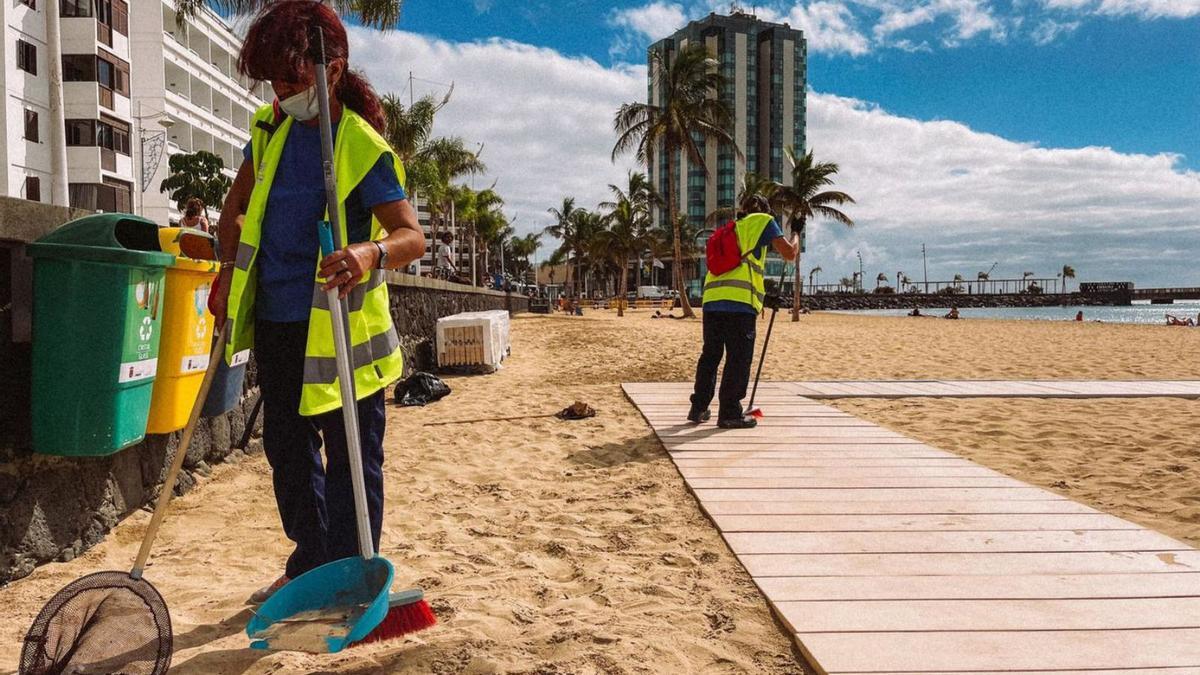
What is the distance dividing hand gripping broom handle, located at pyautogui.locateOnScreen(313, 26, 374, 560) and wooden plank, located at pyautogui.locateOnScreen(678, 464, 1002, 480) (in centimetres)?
254

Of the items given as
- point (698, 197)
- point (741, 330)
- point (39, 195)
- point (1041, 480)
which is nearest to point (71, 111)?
point (39, 195)

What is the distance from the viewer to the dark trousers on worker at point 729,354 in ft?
17.8

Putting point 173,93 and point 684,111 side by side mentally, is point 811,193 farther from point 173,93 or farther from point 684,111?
point 173,93

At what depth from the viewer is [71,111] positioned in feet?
104

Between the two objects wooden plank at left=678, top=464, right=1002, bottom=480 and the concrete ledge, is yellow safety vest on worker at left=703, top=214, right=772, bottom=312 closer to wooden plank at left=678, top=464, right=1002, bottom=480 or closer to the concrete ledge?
wooden plank at left=678, top=464, right=1002, bottom=480

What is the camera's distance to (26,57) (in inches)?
1131

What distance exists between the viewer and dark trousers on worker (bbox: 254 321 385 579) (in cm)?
211

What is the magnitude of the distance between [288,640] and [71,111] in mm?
38945

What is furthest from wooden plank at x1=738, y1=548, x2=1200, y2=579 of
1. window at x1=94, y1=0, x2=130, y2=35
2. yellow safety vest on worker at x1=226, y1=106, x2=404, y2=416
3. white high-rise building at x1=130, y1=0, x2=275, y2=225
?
window at x1=94, y1=0, x2=130, y2=35

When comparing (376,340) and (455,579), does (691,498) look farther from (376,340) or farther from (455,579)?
(376,340)

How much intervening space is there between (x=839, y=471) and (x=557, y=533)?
6.07ft

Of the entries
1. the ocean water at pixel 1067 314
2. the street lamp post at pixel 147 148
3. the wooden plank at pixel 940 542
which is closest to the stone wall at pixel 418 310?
the wooden plank at pixel 940 542

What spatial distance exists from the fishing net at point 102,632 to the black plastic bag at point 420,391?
5.55 m

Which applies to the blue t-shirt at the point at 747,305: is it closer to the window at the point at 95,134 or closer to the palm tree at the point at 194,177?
the palm tree at the point at 194,177
